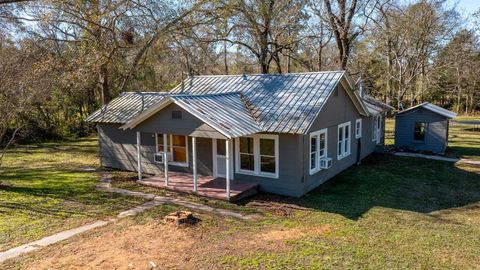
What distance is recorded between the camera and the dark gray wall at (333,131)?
1250 cm

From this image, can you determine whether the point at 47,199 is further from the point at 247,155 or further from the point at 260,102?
the point at 260,102

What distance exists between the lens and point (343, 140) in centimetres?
1587

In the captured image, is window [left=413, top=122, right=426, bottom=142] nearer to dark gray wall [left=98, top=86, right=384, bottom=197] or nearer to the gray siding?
dark gray wall [left=98, top=86, right=384, bottom=197]

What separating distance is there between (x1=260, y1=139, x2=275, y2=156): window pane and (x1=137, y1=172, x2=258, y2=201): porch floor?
1.21 metres

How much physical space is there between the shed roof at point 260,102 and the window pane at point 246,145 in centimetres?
81

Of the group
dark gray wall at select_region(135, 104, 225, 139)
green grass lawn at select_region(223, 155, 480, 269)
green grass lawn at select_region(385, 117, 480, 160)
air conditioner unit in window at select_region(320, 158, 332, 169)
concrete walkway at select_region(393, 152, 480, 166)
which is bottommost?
green grass lawn at select_region(223, 155, 480, 269)

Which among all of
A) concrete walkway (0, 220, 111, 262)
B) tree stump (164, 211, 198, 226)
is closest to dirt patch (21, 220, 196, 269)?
tree stump (164, 211, 198, 226)

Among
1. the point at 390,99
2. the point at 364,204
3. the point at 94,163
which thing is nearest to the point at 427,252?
the point at 364,204

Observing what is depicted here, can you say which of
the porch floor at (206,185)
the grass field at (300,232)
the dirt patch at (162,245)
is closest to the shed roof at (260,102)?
the porch floor at (206,185)

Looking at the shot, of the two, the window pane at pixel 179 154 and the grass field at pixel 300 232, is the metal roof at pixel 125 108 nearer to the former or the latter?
the window pane at pixel 179 154

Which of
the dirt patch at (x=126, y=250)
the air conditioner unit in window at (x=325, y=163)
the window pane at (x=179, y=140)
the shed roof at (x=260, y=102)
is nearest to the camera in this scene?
the dirt patch at (x=126, y=250)

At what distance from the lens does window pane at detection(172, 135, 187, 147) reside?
47.3 feet

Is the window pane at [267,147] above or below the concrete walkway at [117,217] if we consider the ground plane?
above

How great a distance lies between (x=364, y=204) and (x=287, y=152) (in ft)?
9.72
